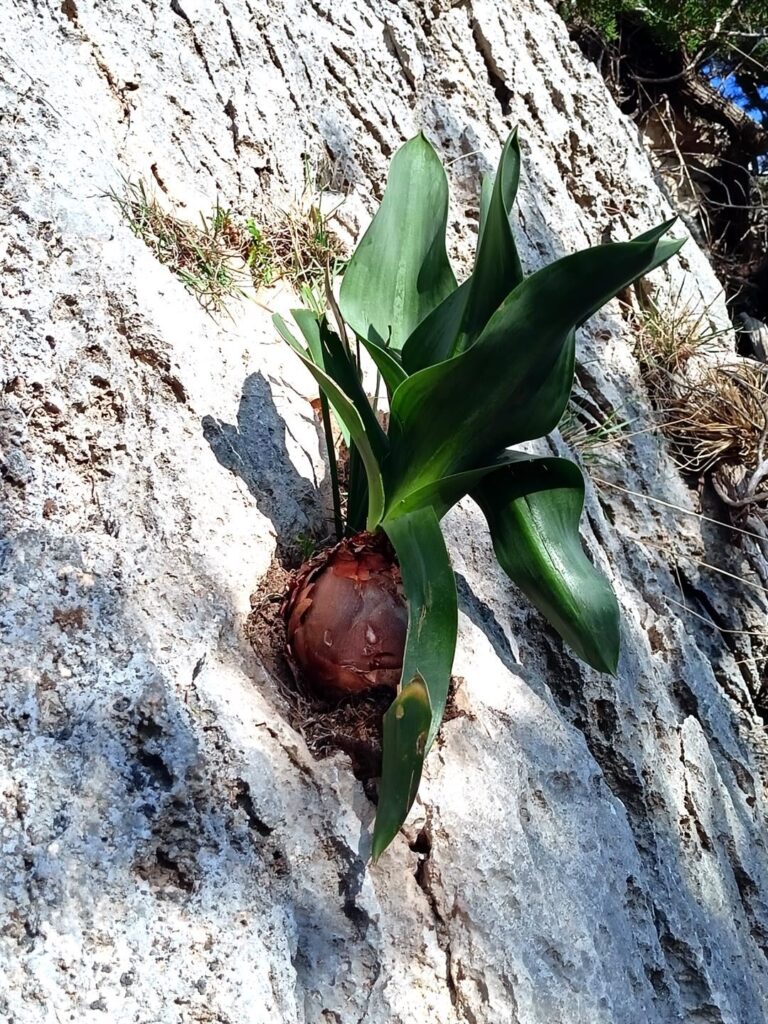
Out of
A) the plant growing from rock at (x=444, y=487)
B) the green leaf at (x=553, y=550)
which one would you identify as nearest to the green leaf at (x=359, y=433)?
the plant growing from rock at (x=444, y=487)

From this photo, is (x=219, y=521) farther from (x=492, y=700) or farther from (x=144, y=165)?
(x=144, y=165)

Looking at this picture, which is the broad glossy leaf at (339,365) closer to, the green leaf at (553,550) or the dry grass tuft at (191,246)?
the green leaf at (553,550)

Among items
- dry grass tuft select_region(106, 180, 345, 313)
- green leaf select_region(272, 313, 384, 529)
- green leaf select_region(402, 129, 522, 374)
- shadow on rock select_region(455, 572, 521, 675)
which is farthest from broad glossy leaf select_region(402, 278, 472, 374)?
shadow on rock select_region(455, 572, 521, 675)

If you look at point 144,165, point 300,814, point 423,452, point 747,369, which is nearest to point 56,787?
point 300,814

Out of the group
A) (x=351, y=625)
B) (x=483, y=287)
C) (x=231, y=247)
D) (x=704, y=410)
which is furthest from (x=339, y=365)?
(x=704, y=410)

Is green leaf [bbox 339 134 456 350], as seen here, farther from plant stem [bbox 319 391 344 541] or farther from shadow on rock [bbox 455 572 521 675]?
shadow on rock [bbox 455 572 521 675]

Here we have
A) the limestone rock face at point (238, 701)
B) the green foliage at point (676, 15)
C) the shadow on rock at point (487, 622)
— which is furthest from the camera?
the green foliage at point (676, 15)
